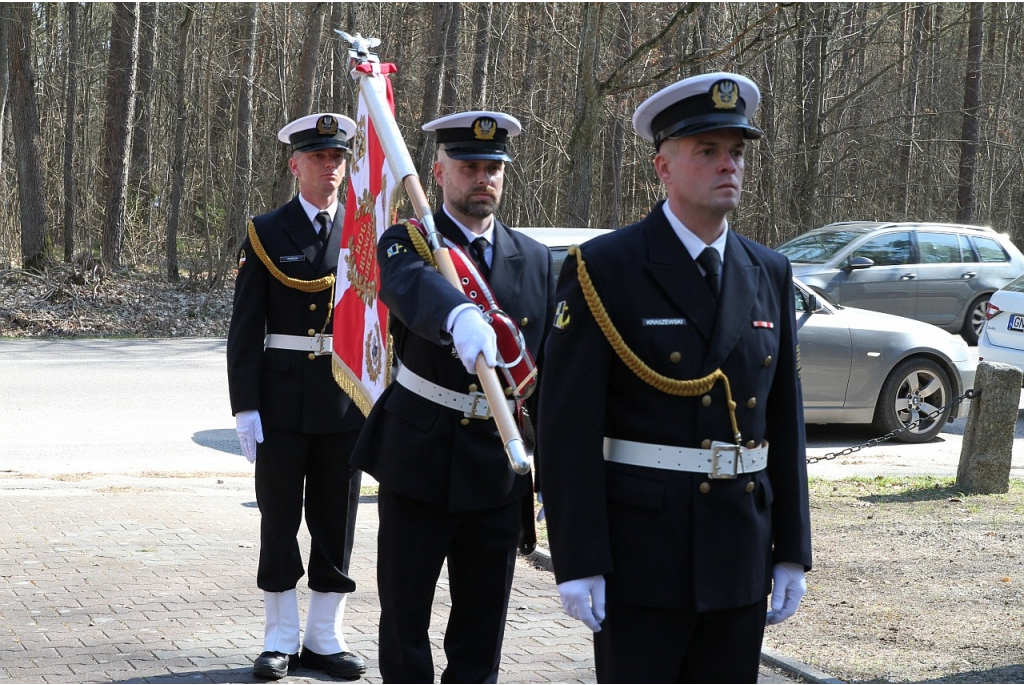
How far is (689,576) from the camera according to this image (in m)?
3.07

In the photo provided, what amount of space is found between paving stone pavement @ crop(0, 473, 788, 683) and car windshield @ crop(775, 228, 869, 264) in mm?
11570

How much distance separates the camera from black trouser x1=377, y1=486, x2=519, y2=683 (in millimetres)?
4086

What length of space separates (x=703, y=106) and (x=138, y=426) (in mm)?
9872

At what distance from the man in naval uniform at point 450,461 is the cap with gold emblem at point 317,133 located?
1.21 meters

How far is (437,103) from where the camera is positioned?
2381 cm

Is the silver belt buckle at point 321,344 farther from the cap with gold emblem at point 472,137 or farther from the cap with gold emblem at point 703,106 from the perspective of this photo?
the cap with gold emblem at point 703,106

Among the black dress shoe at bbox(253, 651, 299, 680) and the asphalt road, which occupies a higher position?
the asphalt road

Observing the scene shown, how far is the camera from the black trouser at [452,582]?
409 cm

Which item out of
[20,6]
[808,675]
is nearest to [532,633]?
[808,675]

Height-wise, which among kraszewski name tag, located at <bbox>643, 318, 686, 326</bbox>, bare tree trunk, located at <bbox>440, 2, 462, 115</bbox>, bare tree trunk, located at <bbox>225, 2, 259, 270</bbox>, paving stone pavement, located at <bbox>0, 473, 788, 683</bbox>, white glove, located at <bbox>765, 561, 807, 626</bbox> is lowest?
paving stone pavement, located at <bbox>0, 473, 788, 683</bbox>

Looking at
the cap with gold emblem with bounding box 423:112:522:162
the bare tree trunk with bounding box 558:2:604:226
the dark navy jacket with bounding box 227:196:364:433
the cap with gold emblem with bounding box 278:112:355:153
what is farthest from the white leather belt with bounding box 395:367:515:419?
the bare tree trunk with bounding box 558:2:604:226

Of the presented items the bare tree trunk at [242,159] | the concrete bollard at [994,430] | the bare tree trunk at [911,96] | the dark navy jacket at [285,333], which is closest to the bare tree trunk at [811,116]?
the bare tree trunk at [911,96]

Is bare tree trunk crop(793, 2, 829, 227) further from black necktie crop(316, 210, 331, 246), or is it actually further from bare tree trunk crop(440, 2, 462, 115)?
black necktie crop(316, 210, 331, 246)

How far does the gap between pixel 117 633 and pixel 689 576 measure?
3.56m
